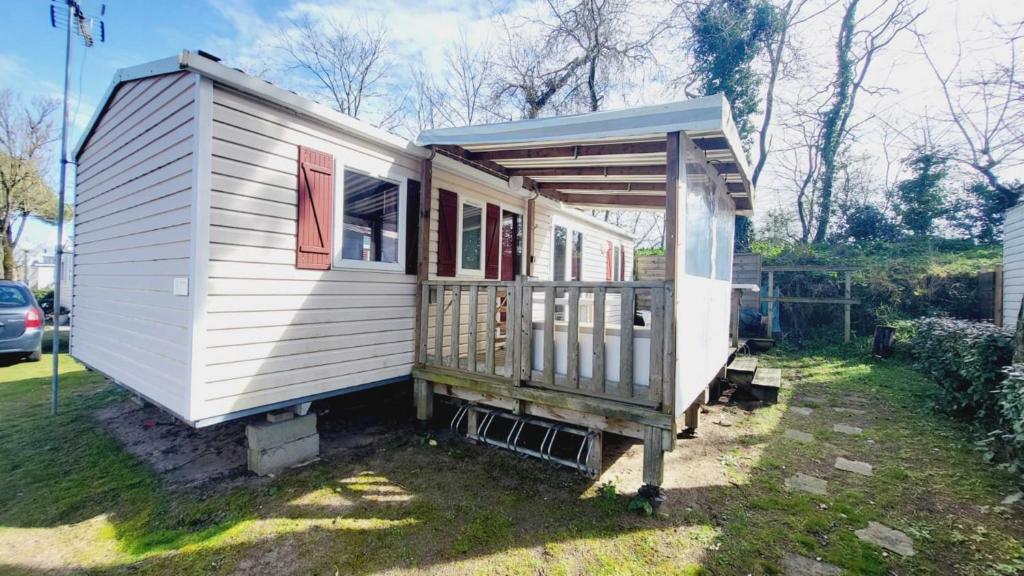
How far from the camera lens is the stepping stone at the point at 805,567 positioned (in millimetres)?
2500

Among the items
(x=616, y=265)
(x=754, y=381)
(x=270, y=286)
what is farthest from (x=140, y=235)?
(x=616, y=265)

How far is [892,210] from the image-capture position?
1349 cm

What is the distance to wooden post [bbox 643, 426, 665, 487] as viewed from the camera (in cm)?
322

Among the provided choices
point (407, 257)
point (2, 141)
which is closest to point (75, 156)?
point (407, 257)

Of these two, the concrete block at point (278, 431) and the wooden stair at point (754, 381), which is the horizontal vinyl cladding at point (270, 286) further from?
the wooden stair at point (754, 381)

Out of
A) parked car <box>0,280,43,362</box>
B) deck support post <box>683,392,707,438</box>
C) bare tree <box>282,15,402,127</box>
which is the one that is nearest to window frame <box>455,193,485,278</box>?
deck support post <box>683,392,707,438</box>

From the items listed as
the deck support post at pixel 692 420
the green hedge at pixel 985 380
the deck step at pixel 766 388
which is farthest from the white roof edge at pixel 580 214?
the green hedge at pixel 985 380

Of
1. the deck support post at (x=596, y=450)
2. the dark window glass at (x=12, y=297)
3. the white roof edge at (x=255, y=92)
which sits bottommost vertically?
the deck support post at (x=596, y=450)

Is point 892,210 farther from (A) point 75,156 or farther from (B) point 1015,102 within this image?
(A) point 75,156

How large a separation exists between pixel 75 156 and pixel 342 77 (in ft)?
44.3

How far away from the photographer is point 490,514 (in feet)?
10.3

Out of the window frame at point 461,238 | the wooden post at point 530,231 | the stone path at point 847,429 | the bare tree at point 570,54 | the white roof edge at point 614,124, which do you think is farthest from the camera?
the bare tree at point 570,54

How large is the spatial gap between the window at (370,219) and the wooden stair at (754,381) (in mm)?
5211

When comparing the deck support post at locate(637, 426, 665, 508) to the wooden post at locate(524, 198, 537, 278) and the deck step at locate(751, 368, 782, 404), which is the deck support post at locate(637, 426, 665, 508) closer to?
the deck step at locate(751, 368, 782, 404)
